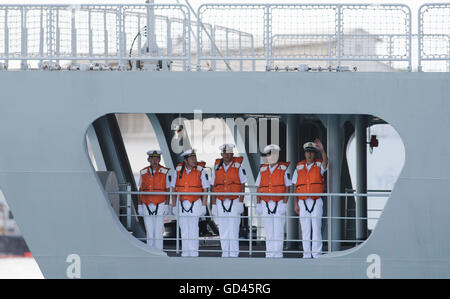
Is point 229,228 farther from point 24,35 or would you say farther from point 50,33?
point 24,35

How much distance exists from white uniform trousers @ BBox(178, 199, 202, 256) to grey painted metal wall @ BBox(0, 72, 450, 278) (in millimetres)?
527

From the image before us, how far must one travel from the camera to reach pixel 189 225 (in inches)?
395

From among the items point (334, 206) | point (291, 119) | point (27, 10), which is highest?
point (27, 10)

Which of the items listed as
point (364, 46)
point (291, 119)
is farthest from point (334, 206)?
point (364, 46)

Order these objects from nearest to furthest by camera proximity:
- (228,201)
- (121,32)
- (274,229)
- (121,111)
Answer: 1. (121,111)
2. (121,32)
3. (274,229)
4. (228,201)

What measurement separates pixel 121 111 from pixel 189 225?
5.71 ft

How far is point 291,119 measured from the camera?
10.9 meters

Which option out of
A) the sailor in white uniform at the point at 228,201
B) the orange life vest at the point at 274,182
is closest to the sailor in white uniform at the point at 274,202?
the orange life vest at the point at 274,182

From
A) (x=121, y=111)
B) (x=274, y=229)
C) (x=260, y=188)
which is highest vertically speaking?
(x=121, y=111)

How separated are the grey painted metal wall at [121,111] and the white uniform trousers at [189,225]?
527 mm

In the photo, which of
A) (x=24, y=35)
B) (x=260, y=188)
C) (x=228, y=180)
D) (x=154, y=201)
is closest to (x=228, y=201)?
(x=228, y=180)

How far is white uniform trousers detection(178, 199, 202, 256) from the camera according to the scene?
A: 990 centimetres
